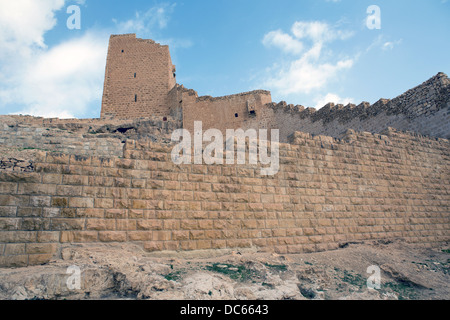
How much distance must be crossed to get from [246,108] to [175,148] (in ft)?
60.1

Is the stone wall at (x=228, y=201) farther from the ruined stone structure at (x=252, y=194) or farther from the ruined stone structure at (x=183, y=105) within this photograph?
the ruined stone structure at (x=183, y=105)

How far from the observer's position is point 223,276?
5.04 meters

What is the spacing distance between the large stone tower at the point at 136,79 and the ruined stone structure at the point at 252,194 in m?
11.8

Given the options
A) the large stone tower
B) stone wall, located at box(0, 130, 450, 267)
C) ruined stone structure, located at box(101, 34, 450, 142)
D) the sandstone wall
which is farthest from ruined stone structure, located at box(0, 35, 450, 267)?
the large stone tower

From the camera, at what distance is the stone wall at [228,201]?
514 cm

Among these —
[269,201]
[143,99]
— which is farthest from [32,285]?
[143,99]

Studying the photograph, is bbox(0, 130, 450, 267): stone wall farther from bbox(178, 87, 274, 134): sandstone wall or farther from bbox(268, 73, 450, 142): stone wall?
bbox(178, 87, 274, 134): sandstone wall

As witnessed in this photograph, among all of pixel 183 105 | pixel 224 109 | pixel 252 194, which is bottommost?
pixel 252 194

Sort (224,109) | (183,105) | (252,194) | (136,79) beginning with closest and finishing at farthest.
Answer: (252,194) → (224,109) → (183,105) → (136,79)

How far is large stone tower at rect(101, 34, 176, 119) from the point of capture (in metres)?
25.8

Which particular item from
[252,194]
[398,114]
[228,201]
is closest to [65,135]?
[228,201]

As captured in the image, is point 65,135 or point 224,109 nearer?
point 65,135

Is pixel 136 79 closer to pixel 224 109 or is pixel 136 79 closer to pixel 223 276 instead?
pixel 224 109

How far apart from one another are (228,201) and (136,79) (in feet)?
75.6
